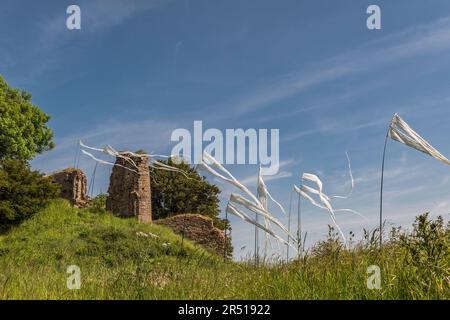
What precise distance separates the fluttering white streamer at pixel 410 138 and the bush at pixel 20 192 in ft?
78.8

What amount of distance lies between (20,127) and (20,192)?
39.3 feet

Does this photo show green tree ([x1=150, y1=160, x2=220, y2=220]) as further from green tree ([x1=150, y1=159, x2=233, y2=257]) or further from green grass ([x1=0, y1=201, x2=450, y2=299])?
green grass ([x1=0, y1=201, x2=450, y2=299])

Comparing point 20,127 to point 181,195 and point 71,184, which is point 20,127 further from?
point 181,195

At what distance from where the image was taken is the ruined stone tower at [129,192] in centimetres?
3130

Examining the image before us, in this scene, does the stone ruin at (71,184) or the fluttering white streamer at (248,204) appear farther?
the stone ruin at (71,184)

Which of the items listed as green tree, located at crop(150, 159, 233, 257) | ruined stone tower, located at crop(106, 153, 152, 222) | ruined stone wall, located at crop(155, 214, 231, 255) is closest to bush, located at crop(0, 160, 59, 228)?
ruined stone tower, located at crop(106, 153, 152, 222)

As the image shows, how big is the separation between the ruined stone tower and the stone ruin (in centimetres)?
181

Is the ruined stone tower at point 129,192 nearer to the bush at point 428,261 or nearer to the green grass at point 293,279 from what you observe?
the green grass at point 293,279

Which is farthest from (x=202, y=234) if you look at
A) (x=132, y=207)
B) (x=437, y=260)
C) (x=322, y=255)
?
(x=437, y=260)

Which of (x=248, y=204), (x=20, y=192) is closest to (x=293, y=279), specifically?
(x=248, y=204)

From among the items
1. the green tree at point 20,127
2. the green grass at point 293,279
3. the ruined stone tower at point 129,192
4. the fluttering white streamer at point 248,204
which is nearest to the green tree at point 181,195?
the ruined stone tower at point 129,192

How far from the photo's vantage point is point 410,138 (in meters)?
6.33

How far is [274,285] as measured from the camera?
6945mm

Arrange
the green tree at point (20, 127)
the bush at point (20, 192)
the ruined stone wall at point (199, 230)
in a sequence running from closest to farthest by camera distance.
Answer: the bush at point (20, 192) → the ruined stone wall at point (199, 230) → the green tree at point (20, 127)
